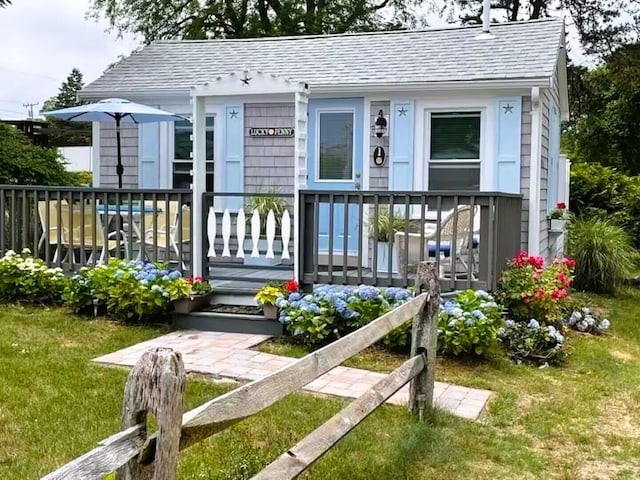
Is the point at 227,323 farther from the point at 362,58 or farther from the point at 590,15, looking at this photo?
the point at 590,15

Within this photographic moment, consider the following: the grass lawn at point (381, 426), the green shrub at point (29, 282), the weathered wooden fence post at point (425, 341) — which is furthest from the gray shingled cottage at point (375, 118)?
the weathered wooden fence post at point (425, 341)

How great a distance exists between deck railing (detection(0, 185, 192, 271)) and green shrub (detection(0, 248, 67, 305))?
0.21 meters

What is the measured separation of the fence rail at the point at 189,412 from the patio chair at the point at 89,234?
14.3 ft

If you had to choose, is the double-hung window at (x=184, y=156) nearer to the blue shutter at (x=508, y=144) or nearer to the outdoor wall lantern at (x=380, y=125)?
the outdoor wall lantern at (x=380, y=125)

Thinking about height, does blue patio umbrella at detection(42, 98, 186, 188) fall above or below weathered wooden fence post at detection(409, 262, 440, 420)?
above

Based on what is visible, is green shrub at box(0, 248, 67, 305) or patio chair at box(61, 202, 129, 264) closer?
green shrub at box(0, 248, 67, 305)

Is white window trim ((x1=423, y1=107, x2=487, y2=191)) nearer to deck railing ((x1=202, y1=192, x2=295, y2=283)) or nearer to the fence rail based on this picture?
deck railing ((x1=202, y1=192, x2=295, y2=283))

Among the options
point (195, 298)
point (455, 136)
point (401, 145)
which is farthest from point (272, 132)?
point (195, 298)

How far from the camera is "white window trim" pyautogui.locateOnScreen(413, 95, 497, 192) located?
→ 7992 millimetres

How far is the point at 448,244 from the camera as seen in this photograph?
696 cm

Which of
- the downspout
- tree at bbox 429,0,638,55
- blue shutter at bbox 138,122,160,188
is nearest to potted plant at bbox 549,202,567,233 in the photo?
the downspout

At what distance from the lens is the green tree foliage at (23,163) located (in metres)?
10.4

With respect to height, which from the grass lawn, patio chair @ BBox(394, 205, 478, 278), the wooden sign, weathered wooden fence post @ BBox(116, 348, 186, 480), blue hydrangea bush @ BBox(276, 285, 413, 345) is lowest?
the grass lawn

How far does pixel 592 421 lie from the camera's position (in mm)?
4512
